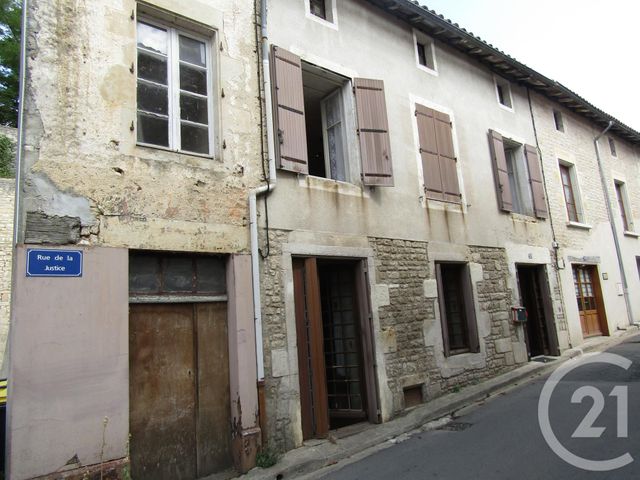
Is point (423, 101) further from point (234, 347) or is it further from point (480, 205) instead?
point (234, 347)

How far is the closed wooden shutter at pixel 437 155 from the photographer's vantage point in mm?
7562

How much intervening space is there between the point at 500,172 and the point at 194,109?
6195 millimetres

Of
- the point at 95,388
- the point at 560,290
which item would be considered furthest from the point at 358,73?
the point at 560,290

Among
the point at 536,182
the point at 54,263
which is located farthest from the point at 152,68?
the point at 536,182

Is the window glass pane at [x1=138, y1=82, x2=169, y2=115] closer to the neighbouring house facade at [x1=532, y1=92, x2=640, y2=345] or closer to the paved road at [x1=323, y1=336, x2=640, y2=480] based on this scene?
the paved road at [x1=323, y1=336, x2=640, y2=480]

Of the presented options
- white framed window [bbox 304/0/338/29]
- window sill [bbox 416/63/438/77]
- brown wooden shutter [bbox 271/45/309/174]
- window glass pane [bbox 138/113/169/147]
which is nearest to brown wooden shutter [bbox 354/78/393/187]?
white framed window [bbox 304/0/338/29]

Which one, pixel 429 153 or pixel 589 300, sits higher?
pixel 429 153

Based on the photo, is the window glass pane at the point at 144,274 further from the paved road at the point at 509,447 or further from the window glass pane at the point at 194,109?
the paved road at the point at 509,447

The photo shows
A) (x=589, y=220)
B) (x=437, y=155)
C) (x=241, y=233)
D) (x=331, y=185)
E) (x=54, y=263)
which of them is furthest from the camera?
(x=589, y=220)

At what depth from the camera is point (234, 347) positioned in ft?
15.9

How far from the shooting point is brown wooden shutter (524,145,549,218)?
31.8ft

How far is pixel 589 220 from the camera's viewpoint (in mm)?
11391

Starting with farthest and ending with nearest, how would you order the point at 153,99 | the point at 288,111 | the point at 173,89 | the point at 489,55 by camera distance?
1. the point at 489,55
2. the point at 288,111
3. the point at 173,89
4. the point at 153,99

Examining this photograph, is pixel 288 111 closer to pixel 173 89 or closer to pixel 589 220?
pixel 173 89
